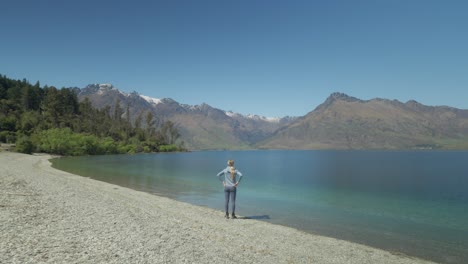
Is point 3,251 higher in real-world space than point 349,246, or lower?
higher

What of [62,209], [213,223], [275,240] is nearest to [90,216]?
Answer: [62,209]

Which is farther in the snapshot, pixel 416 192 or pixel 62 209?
pixel 416 192

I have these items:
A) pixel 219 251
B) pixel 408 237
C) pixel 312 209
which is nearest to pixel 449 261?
pixel 408 237

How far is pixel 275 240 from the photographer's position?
65.2 ft

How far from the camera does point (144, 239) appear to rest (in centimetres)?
1661

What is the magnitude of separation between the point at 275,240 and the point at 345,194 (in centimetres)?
3257

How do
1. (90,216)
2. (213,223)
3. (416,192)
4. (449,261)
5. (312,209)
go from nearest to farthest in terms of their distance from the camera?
(449,261) < (90,216) < (213,223) < (312,209) < (416,192)

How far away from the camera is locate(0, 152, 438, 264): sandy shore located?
43.8ft

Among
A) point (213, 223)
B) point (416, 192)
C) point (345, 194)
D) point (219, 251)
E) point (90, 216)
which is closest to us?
point (219, 251)

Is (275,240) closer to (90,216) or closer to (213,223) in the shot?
(213,223)

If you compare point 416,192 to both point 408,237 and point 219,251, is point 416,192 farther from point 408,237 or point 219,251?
point 219,251

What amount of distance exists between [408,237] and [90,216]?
23.3m

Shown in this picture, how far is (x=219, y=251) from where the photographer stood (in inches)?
631

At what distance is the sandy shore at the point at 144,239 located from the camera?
1334cm
